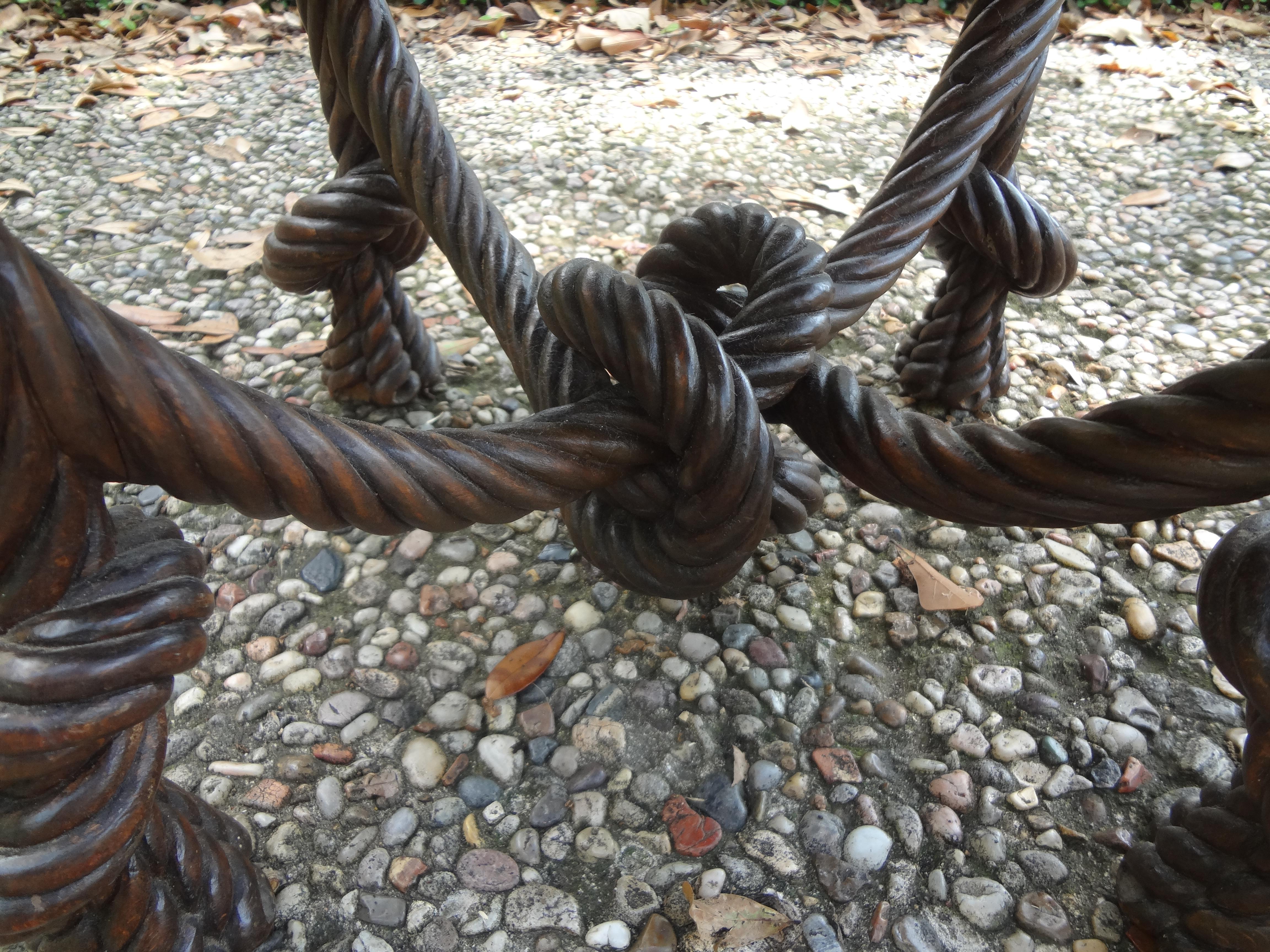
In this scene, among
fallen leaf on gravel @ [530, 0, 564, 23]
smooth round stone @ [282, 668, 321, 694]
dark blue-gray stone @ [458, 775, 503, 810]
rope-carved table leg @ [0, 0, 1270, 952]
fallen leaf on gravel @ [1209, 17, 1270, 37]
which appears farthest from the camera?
fallen leaf on gravel @ [530, 0, 564, 23]

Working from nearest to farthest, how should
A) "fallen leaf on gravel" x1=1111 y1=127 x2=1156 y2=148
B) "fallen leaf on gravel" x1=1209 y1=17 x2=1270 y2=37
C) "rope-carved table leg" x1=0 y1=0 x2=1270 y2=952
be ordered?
1. "rope-carved table leg" x1=0 y1=0 x2=1270 y2=952
2. "fallen leaf on gravel" x1=1111 y1=127 x2=1156 y2=148
3. "fallen leaf on gravel" x1=1209 y1=17 x2=1270 y2=37

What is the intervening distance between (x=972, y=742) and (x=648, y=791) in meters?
0.32

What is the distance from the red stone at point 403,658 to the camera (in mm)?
917

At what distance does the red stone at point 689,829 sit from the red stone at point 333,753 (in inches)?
12.0

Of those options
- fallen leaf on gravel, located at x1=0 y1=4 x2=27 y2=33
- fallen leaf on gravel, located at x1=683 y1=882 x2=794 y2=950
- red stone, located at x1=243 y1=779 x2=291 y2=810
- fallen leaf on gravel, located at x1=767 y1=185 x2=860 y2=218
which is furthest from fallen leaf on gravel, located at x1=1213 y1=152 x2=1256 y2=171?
fallen leaf on gravel, located at x1=0 y1=4 x2=27 y2=33

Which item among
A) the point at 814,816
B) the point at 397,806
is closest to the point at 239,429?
the point at 397,806

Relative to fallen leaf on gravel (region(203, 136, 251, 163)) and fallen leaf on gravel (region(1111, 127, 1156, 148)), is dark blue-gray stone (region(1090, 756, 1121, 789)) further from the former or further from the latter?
fallen leaf on gravel (region(203, 136, 251, 163))

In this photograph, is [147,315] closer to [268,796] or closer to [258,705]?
[258,705]

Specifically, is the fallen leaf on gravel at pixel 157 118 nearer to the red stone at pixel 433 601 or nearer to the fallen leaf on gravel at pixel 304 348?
the fallen leaf on gravel at pixel 304 348

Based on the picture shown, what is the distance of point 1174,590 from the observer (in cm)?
101

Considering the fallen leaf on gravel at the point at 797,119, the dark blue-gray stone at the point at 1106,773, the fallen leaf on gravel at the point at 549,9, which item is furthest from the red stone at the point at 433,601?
the fallen leaf on gravel at the point at 549,9

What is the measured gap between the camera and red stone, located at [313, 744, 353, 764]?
0.82 metres

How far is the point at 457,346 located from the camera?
1.43 metres

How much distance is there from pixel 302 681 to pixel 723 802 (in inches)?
17.7
